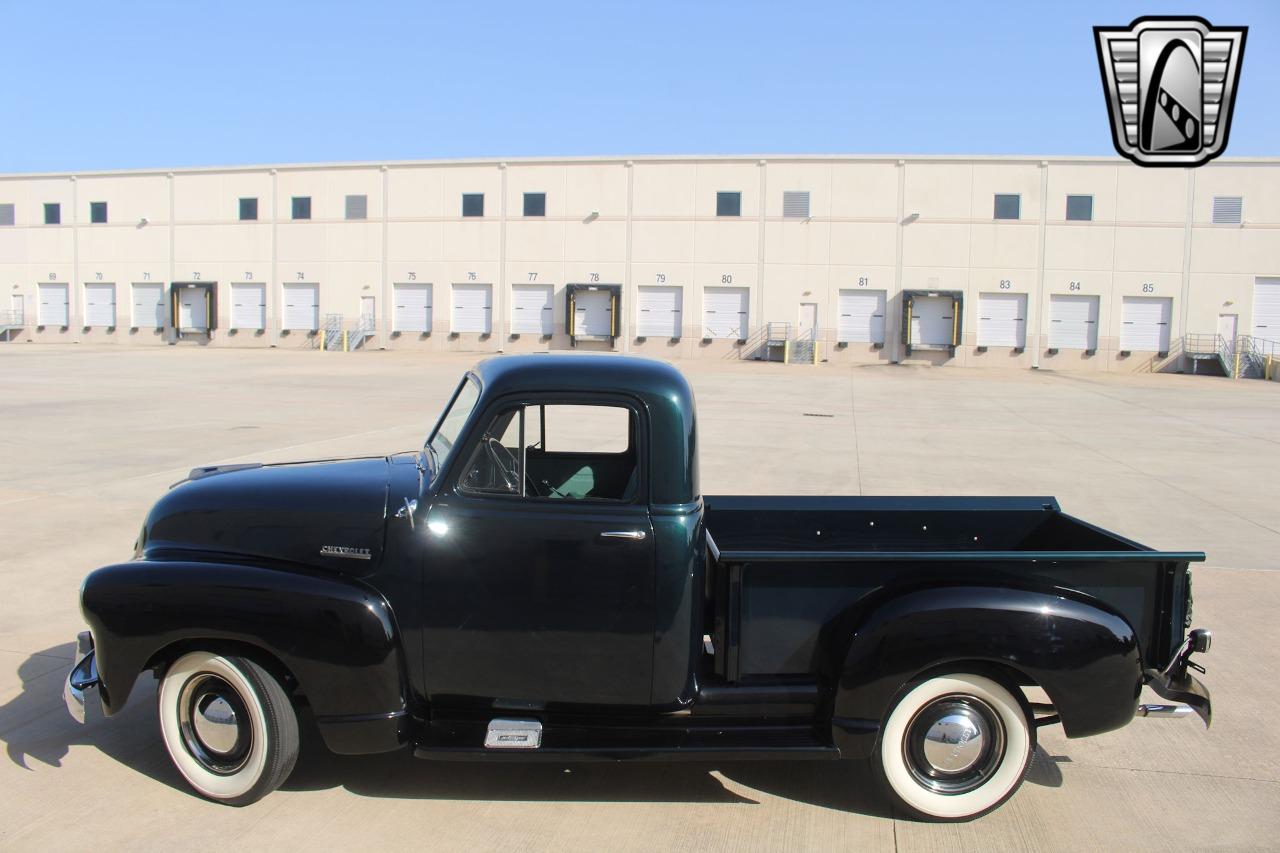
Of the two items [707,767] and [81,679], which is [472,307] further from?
[707,767]

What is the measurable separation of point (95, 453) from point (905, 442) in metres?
11.4

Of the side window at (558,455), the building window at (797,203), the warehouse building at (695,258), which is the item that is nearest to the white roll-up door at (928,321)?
the warehouse building at (695,258)

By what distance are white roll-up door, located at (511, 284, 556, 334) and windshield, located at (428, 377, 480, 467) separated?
40.9 meters

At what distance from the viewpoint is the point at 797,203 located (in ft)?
140

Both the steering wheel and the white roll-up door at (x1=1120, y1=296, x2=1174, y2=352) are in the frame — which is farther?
the white roll-up door at (x1=1120, y1=296, x2=1174, y2=352)

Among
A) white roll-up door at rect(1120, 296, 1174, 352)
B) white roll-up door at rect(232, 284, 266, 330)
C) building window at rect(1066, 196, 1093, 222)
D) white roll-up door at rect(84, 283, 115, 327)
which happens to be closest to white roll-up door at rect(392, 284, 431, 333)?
white roll-up door at rect(232, 284, 266, 330)

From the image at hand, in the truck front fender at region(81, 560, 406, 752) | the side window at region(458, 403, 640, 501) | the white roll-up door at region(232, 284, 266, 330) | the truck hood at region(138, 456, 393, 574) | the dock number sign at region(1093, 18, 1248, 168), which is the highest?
the dock number sign at region(1093, 18, 1248, 168)

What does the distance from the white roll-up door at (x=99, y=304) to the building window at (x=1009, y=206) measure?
41.7 meters

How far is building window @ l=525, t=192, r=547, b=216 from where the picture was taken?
44625mm

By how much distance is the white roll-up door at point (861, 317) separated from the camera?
140 feet

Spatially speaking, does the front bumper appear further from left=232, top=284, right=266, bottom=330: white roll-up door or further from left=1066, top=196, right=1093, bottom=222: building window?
left=232, top=284, right=266, bottom=330: white roll-up door

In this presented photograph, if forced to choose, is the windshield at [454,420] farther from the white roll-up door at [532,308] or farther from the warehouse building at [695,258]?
the white roll-up door at [532,308]

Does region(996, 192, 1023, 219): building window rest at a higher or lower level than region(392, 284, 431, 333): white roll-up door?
higher

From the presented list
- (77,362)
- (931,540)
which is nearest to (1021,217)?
(77,362)
